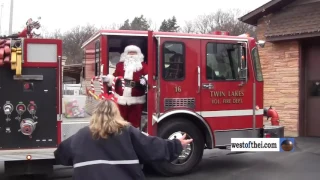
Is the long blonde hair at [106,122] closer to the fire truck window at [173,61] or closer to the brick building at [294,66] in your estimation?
the fire truck window at [173,61]

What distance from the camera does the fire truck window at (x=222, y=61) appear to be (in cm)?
769

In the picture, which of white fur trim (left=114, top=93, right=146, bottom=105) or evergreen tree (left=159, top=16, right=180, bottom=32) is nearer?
white fur trim (left=114, top=93, right=146, bottom=105)

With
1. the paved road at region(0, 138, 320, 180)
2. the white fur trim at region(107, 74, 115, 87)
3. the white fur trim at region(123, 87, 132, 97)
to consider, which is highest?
the white fur trim at region(107, 74, 115, 87)

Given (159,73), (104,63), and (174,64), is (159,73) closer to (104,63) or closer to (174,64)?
(174,64)

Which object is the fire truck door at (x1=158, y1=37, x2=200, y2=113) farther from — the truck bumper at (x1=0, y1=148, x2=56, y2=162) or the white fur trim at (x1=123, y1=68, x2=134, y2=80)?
the truck bumper at (x1=0, y1=148, x2=56, y2=162)

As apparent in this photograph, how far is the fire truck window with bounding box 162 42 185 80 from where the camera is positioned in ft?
24.1

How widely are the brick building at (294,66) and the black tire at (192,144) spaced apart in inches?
223

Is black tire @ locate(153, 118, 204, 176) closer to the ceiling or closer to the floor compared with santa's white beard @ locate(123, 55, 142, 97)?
closer to the floor

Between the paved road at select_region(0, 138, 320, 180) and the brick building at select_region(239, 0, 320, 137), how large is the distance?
1732mm

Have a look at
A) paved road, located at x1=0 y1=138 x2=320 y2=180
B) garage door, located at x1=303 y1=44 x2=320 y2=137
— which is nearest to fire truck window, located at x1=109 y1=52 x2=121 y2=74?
paved road, located at x1=0 y1=138 x2=320 y2=180

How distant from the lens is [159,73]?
726 cm

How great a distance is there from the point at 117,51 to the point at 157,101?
51.2 inches

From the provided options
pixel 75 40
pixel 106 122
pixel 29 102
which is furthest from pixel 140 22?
pixel 106 122

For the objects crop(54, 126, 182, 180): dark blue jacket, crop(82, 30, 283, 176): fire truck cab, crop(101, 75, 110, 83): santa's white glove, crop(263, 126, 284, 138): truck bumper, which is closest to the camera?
crop(54, 126, 182, 180): dark blue jacket
